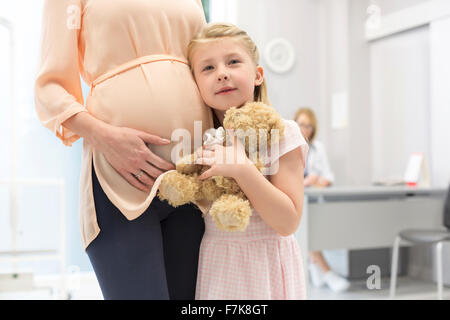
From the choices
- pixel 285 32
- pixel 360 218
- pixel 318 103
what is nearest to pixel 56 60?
pixel 285 32

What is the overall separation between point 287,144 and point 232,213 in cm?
14

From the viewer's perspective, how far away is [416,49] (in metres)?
2.98

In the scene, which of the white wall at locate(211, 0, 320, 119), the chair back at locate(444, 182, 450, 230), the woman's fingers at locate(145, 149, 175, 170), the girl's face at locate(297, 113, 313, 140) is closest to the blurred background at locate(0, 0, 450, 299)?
the white wall at locate(211, 0, 320, 119)

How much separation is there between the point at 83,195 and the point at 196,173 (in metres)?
0.18

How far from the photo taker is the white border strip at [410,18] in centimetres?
233

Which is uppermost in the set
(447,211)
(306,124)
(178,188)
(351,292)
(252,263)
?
(306,124)

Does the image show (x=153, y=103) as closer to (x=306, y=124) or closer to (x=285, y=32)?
(x=285, y=32)

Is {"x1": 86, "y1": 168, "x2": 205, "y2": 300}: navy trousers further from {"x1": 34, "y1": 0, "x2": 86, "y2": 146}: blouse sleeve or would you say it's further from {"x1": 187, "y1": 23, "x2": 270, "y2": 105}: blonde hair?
{"x1": 187, "y1": 23, "x2": 270, "y2": 105}: blonde hair

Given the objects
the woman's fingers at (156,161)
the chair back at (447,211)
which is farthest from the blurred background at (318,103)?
the woman's fingers at (156,161)

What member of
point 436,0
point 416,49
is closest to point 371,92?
point 416,49

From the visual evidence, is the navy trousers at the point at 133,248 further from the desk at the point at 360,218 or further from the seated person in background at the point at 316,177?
the seated person in background at the point at 316,177

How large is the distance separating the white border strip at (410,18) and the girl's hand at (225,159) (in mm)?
1985

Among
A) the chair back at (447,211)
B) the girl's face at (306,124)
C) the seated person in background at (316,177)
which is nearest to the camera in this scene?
the chair back at (447,211)

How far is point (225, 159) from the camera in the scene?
599mm
